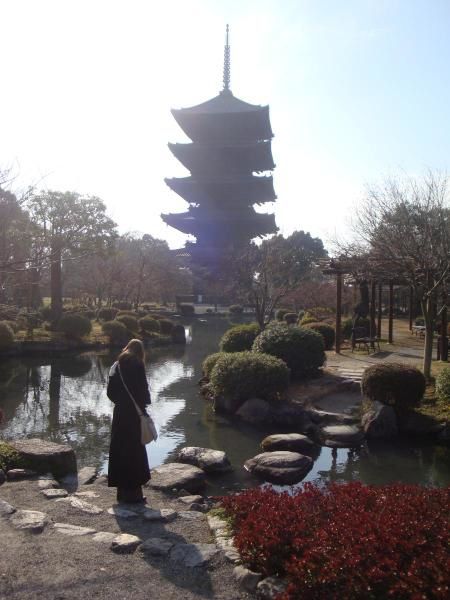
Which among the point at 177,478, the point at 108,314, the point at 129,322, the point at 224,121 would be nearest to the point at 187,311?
the point at 108,314

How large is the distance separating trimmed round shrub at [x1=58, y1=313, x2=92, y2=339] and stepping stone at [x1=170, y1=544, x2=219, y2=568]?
20.0 metres

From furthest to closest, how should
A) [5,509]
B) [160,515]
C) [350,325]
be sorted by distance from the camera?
[350,325] → [160,515] → [5,509]

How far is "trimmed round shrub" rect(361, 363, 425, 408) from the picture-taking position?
9188mm

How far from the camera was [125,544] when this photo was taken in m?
4.06

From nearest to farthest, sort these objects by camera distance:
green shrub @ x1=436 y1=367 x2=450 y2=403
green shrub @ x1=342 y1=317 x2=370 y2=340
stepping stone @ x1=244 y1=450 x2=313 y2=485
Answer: stepping stone @ x1=244 y1=450 x2=313 y2=485 → green shrub @ x1=436 y1=367 x2=450 y2=403 → green shrub @ x1=342 y1=317 x2=370 y2=340

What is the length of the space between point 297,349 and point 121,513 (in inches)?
295

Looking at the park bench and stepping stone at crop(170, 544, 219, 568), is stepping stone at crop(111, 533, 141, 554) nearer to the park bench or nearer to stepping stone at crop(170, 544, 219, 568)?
stepping stone at crop(170, 544, 219, 568)

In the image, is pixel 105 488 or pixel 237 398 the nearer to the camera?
pixel 105 488

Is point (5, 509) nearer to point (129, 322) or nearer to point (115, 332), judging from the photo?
point (115, 332)

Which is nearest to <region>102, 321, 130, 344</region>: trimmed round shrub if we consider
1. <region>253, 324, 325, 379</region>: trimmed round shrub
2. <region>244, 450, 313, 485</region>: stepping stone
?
<region>253, 324, 325, 379</region>: trimmed round shrub

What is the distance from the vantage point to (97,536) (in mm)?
4320

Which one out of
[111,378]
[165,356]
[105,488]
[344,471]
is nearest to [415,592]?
[111,378]

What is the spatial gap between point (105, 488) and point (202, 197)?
37.4 meters

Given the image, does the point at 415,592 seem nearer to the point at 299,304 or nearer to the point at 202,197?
the point at 299,304
